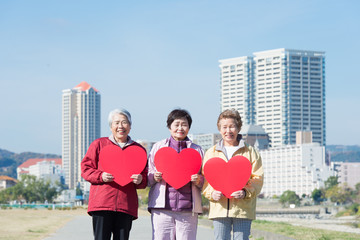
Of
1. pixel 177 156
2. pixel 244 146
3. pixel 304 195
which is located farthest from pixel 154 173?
pixel 304 195

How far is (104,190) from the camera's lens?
6676 millimetres

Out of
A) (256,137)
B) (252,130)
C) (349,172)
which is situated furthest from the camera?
(252,130)

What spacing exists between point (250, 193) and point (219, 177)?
1.07ft

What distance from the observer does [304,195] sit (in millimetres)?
136500

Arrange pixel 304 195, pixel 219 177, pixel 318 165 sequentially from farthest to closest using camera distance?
pixel 318 165 → pixel 304 195 → pixel 219 177

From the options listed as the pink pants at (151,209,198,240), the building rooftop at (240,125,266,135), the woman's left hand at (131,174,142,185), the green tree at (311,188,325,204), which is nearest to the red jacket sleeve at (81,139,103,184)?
the woman's left hand at (131,174,142,185)

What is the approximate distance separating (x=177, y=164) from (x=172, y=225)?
0.59m

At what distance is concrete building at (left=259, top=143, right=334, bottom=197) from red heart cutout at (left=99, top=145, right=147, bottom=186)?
465ft

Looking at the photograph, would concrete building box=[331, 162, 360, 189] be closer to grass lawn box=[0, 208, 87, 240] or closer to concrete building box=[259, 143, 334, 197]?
concrete building box=[259, 143, 334, 197]

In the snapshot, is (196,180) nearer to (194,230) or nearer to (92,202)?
(194,230)

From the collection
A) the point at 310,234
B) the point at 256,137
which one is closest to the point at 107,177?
the point at 310,234

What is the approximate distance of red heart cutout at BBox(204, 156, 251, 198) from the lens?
655 centimetres

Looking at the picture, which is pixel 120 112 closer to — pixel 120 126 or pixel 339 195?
pixel 120 126

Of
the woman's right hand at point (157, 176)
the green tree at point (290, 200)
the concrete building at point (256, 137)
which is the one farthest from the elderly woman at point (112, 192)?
the concrete building at point (256, 137)
